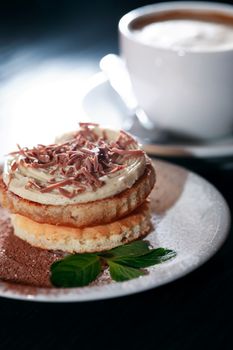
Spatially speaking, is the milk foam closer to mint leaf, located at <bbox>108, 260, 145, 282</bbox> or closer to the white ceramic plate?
the white ceramic plate

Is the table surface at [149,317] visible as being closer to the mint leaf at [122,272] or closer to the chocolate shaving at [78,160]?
the mint leaf at [122,272]

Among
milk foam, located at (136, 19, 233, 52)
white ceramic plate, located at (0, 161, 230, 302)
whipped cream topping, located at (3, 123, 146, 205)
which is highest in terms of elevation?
whipped cream topping, located at (3, 123, 146, 205)

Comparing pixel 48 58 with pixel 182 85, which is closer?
pixel 182 85

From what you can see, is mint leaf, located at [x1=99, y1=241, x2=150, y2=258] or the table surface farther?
mint leaf, located at [x1=99, y1=241, x2=150, y2=258]

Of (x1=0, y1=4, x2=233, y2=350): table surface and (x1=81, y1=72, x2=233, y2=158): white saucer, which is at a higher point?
(x1=0, y1=4, x2=233, y2=350): table surface

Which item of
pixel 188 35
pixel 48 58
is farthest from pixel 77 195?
pixel 48 58

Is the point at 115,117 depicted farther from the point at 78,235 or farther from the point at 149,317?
the point at 149,317

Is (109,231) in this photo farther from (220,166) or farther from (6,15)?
(6,15)

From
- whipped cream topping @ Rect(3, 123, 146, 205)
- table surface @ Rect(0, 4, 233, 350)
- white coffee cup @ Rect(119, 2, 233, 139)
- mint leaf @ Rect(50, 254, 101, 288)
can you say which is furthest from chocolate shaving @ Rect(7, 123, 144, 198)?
white coffee cup @ Rect(119, 2, 233, 139)
